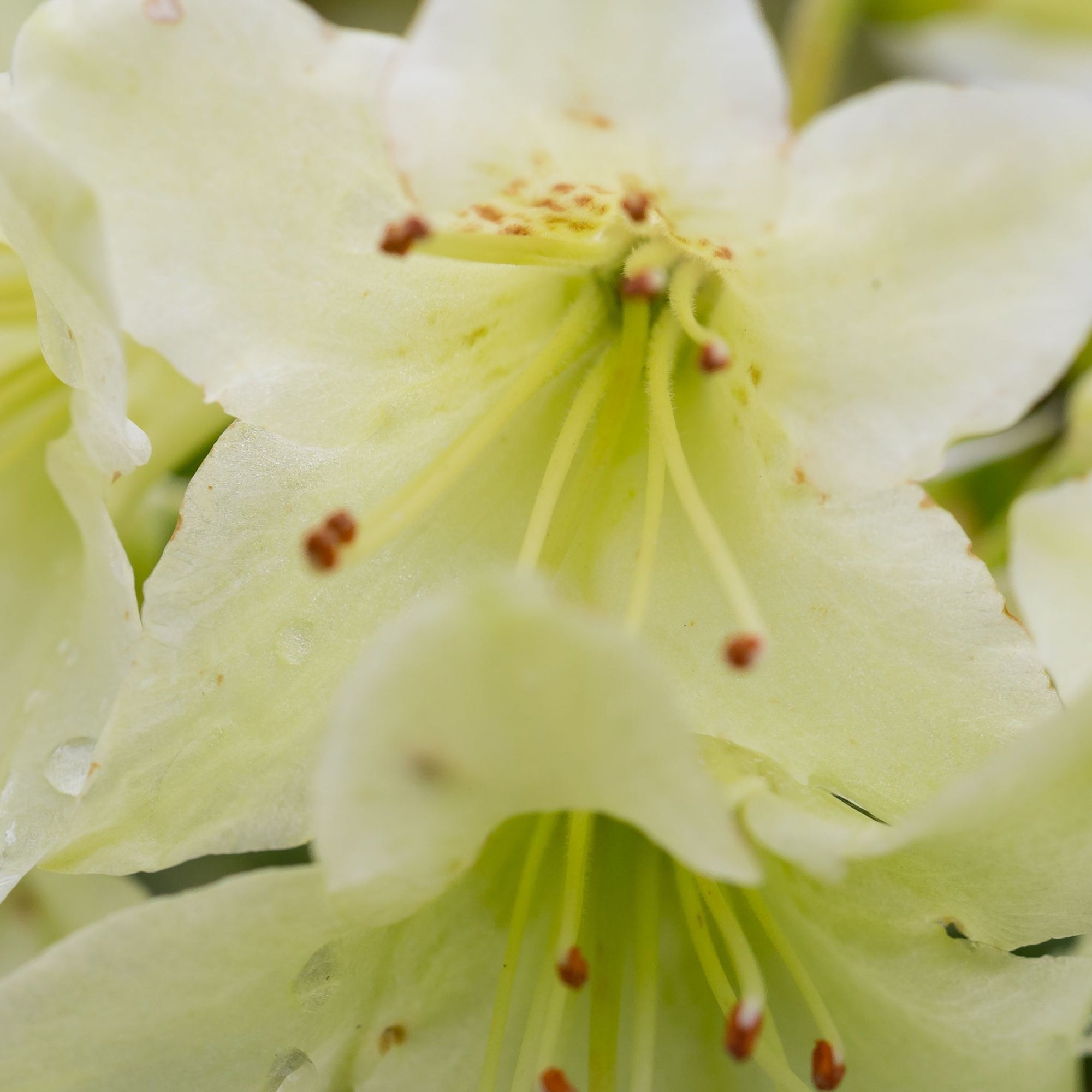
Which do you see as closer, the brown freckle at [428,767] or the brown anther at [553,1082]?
the brown freckle at [428,767]

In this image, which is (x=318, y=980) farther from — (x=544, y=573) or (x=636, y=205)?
(x=636, y=205)

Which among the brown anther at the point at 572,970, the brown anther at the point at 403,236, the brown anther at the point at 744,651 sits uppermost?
the brown anther at the point at 403,236

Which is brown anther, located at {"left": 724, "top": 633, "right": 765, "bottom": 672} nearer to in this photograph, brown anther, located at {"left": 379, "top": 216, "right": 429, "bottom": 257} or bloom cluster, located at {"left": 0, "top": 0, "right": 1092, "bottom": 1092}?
bloom cluster, located at {"left": 0, "top": 0, "right": 1092, "bottom": 1092}

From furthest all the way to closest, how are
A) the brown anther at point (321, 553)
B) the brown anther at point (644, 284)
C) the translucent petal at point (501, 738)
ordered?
the brown anther at point (644, 284), the brown anther at point (321, 553), the translucent petal at point (501, 738)

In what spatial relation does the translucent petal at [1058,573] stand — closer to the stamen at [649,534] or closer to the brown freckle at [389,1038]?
the stamen at [649,534]

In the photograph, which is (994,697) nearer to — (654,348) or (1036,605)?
(1036,605)

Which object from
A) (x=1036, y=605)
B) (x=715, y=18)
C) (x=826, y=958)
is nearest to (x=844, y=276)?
(x=715, y=18)

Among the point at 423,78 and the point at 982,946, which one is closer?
the point at 423,78

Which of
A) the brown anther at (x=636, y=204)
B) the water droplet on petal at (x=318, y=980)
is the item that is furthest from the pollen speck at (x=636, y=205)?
the water droplet on petal at (x=318, y=980)
